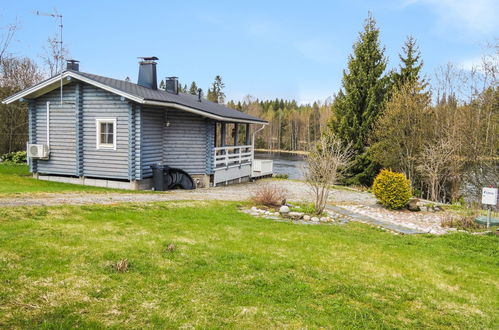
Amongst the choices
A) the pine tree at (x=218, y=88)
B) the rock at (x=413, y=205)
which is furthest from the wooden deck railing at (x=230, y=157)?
the pine tree at (x=218, y=88)

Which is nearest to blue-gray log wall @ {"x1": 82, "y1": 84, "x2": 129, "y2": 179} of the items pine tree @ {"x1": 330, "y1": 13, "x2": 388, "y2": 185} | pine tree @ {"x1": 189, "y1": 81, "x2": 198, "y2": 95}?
pine tree @ {"x1": 330, "y1": 13, "x2": 388, "y2": 185}

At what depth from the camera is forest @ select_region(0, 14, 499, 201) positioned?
1694 cm

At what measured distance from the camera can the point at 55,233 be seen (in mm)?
6930

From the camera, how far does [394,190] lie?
1281 centimetres

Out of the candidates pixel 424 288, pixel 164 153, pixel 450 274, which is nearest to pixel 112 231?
pixel 424 288

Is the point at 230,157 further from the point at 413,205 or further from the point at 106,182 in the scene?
the point at 413,205

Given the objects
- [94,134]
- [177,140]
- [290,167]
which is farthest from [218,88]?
[94,134]

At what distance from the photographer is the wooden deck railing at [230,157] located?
1873cm

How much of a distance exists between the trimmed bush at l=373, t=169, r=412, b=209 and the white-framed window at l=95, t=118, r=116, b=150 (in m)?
9.88

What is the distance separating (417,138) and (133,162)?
548 inches

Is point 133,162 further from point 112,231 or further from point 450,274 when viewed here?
point 450,274

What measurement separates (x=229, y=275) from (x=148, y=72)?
14950 mm

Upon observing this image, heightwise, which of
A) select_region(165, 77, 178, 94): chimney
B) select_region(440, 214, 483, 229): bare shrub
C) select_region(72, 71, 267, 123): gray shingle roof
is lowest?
select_region(440, 214, 483, 229): bare shrub

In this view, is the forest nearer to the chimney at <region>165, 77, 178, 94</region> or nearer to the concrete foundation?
the chimney at <region>165, 77, 178, 94</region>
